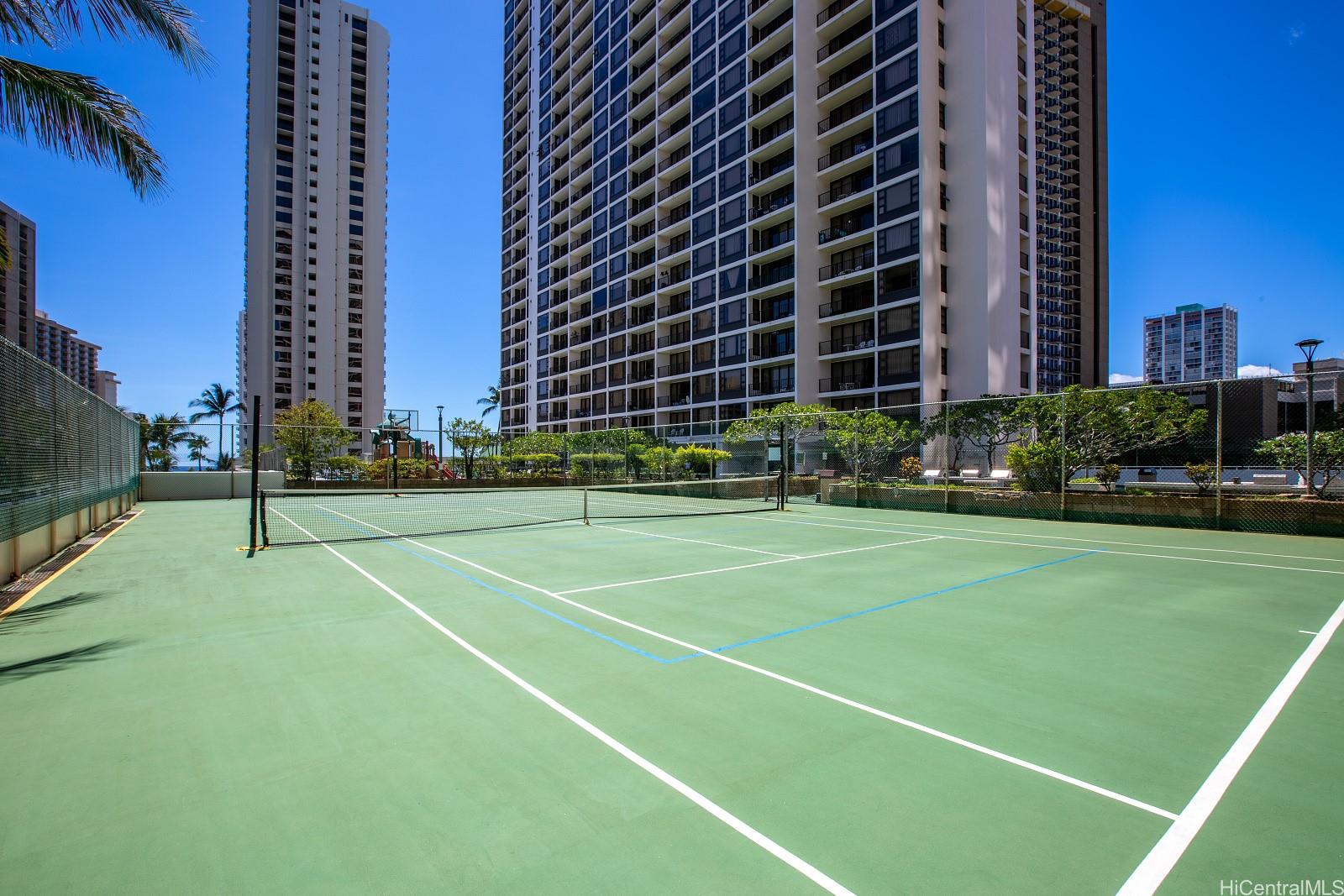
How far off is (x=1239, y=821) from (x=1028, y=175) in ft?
187

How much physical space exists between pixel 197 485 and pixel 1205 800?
34763mm

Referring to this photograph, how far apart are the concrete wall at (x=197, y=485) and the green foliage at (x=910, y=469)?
2895cm

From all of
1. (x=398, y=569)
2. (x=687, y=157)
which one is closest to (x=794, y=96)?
(x=687, y=157)

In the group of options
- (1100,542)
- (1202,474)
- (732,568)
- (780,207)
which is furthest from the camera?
(780,207)

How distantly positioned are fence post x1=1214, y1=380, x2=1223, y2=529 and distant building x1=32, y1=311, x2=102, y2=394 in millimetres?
152899

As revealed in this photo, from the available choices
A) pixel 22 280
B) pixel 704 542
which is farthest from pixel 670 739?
pixel 22 280

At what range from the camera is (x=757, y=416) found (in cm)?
3066

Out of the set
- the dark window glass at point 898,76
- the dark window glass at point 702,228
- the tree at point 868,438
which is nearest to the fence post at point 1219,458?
the tree at point 868,438

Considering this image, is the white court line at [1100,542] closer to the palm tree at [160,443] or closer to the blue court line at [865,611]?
the blue court line at [865,611]

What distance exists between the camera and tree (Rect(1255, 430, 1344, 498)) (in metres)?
14.6

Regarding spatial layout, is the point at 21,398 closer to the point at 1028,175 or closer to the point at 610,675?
the point at 610,675

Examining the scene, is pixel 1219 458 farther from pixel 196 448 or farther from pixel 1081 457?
pixel 196 448

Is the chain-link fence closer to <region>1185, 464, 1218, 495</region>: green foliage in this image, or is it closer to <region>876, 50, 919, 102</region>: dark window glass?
<region>1185, 464, 1218, 495</region>: green foliage

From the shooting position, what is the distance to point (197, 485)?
27.7 meters
